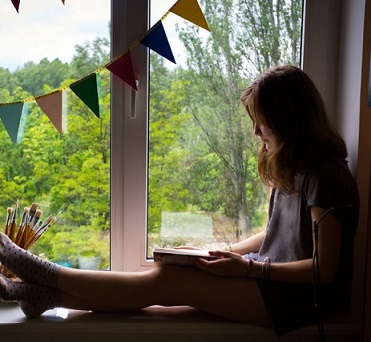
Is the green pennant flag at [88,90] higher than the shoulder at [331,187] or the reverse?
higher

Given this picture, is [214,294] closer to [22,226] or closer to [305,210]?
[305,210]

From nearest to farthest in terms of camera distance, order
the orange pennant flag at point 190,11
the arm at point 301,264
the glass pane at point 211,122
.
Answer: the arm at point 301,264, the orange pennant flag at point 190,11, the glass pane at point 211,122

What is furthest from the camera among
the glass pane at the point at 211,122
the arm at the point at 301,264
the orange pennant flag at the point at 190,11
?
the glass pane at the point at 211,122

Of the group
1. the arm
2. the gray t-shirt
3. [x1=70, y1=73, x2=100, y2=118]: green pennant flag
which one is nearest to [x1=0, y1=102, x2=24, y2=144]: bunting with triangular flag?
[x1=70, y1=73, x2=100, y2=118]: green pennant flag

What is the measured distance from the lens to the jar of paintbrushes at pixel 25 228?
4.94 feet

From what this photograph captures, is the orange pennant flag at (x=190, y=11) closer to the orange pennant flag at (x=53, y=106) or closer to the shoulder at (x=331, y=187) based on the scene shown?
the orange pennant flag at (x=53, y=106)

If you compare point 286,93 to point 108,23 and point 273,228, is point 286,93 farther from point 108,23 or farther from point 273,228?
point 108,23

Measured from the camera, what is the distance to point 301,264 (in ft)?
4.29

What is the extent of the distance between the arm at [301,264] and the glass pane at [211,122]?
0.93 feet

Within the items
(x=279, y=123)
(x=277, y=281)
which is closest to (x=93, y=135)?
(x=279, y=123)

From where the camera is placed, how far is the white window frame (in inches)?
60.9

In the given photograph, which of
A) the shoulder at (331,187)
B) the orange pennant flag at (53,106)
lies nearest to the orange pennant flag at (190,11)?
the orange pennant flag at (53,106)

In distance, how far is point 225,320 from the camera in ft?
4.52

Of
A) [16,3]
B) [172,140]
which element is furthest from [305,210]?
[16,3]
